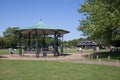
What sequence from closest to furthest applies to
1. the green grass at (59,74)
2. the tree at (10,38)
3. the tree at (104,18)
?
the green grass at (59,74), the tree at (104,18), the tree at (10,38)

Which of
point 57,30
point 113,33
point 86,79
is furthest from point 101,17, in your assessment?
point 86,79

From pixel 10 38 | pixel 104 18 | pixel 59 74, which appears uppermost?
pixel 10 38

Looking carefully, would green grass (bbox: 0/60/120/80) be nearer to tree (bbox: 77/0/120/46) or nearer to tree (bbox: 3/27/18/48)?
tree (bbox: 77/0/120/46)

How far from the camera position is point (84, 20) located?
145 ft

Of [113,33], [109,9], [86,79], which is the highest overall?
[109,9]

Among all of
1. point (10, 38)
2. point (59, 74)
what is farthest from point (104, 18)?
point (10, 38)

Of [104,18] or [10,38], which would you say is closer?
[104,18]

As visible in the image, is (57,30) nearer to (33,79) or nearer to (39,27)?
(39,27)

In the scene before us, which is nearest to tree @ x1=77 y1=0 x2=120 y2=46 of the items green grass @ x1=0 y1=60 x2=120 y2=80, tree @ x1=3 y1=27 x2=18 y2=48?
green grass @ x1=0 y1=60 x2=120 y2=80

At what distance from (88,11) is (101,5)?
2.87 metres

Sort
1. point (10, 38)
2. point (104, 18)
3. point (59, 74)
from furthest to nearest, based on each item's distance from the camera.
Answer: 1. point (10, 38)
2. point (104, 18)
3. point (59, 74)

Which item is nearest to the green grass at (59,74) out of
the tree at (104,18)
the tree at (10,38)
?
the tree at (104,18)

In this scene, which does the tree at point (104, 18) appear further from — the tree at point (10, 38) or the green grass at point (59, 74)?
the tree at point (10, 38)

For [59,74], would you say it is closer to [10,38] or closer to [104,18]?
[104,18]
